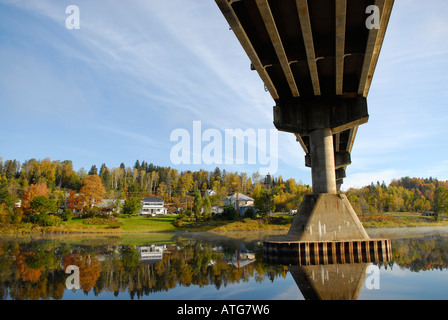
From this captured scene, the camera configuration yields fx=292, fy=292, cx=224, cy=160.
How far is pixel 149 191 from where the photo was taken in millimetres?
131125

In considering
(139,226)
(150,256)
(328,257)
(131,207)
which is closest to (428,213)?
(131,207)

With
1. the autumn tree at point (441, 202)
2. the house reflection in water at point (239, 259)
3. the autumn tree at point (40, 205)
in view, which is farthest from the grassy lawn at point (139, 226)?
the autumn tree at point (441, 202)

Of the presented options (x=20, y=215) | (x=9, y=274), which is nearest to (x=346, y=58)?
(x=9, y=274)

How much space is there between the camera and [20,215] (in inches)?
1919

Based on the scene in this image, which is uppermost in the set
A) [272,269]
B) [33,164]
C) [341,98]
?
[33,164]

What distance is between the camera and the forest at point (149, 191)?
5828 cm

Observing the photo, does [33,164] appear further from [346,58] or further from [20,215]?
[346,58]

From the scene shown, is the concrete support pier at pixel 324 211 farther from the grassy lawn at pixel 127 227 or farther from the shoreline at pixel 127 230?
the grassy lawn at pixel 127 227

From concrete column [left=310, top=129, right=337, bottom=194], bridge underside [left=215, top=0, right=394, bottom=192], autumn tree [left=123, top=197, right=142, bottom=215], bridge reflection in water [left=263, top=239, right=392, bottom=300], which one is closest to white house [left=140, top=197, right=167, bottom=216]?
autumn tree [left=123, top=197, right=142, bottom=215]

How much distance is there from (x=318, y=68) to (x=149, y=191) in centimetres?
12083

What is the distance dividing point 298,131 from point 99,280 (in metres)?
16.0
